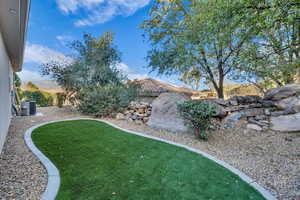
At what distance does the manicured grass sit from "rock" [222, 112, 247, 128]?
11.5 feet

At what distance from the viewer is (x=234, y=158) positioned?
14.9 ft

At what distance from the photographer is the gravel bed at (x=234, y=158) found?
2.93m

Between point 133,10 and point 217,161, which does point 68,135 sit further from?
point 133,10

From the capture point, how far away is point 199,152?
472 centimetres

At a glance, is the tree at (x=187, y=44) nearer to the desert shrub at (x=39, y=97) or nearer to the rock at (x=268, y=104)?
the rock at (x=268, y=104)

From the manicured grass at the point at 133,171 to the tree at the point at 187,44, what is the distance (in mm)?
4707

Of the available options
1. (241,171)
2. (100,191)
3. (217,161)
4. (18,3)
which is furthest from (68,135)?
A: (241,171)

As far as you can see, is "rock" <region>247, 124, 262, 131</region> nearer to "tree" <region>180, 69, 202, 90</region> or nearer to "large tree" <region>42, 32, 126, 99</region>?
"tree" <region>180, 69, 202, 90</region>

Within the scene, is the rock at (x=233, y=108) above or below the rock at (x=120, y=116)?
above

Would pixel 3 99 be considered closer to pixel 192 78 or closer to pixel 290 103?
pixel 192 78

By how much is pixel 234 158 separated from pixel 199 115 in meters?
1.77

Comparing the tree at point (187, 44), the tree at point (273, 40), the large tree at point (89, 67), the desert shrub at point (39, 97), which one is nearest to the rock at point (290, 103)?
the tree at point (273, 40)

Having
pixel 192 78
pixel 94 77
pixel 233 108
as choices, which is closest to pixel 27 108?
pixel 94 77

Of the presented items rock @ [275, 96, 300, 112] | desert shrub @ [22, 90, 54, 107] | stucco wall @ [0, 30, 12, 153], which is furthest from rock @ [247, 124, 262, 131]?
desert shrub @ [22, 90, 54, 107]
